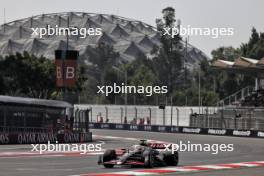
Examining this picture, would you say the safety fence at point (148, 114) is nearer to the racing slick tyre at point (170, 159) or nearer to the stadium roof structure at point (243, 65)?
the stadium roof structure at point (243, 65)

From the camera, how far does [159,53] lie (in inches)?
5743

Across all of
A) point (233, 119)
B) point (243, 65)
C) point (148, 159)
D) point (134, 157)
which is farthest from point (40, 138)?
point (243, 65)

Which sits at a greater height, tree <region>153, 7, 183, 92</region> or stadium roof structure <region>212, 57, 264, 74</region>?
tree <region>153, 7, 183, 92</region>

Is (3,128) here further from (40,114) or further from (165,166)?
(165,166)

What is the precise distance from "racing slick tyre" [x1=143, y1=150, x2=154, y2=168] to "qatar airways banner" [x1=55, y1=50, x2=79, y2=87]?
20.1 metres

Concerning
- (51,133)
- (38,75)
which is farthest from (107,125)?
(51,133)

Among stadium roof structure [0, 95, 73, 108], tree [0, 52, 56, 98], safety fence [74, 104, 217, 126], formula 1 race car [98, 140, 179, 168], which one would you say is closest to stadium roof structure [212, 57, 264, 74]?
safety fence [74, 104, 217, 126]

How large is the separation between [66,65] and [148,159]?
21.0 m

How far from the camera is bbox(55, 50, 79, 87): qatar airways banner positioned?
4197cm

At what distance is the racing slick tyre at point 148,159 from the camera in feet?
72.5

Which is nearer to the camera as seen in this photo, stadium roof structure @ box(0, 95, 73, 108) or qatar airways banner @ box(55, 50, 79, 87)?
stadium roof structure @ box(0, 95, 73, 108)

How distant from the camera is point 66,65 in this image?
139 ft

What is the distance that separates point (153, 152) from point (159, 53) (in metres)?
124

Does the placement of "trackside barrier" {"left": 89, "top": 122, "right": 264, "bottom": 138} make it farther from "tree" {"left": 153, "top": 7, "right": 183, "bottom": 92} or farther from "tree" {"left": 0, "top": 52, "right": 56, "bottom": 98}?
"tree" {"left": 153, "top": 7, "right": 183, "bottom": 92}
